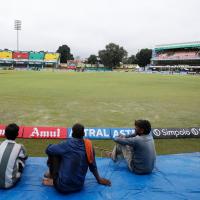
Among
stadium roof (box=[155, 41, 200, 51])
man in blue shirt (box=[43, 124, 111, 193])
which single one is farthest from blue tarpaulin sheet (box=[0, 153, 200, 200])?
stadium roof (box=[155, 41, 200, 51])

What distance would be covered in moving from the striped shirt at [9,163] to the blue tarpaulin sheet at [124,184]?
17cm

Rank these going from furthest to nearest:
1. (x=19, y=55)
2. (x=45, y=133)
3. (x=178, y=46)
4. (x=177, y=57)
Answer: (x=178, y=46), (x=19, y=55), (x=177, y=57), (x=45, y=133)

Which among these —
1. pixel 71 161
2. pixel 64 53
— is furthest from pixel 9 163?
pixel 64 53

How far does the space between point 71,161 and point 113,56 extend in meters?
119

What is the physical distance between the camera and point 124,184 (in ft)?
19.0

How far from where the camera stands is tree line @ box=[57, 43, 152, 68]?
122812 millimetres

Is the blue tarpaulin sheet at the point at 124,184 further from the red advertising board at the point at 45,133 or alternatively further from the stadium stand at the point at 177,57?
the stadium stand at the point at 177,57

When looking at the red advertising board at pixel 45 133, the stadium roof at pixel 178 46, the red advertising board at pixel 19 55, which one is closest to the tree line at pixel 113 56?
the stadium roof at pixel 178 46

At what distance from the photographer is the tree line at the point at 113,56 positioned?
123 meters

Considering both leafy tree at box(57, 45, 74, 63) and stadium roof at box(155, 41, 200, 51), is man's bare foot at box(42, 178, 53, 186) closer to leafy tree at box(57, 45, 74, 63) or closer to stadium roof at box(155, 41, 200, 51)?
stadium roof at box(155, 41, 200, 51)

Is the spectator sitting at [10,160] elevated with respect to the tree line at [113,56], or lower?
lower

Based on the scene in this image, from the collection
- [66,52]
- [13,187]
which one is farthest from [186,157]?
→ [66,52]

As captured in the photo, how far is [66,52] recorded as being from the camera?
144 meters

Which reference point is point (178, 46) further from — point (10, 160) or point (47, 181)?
point (10, 160)
